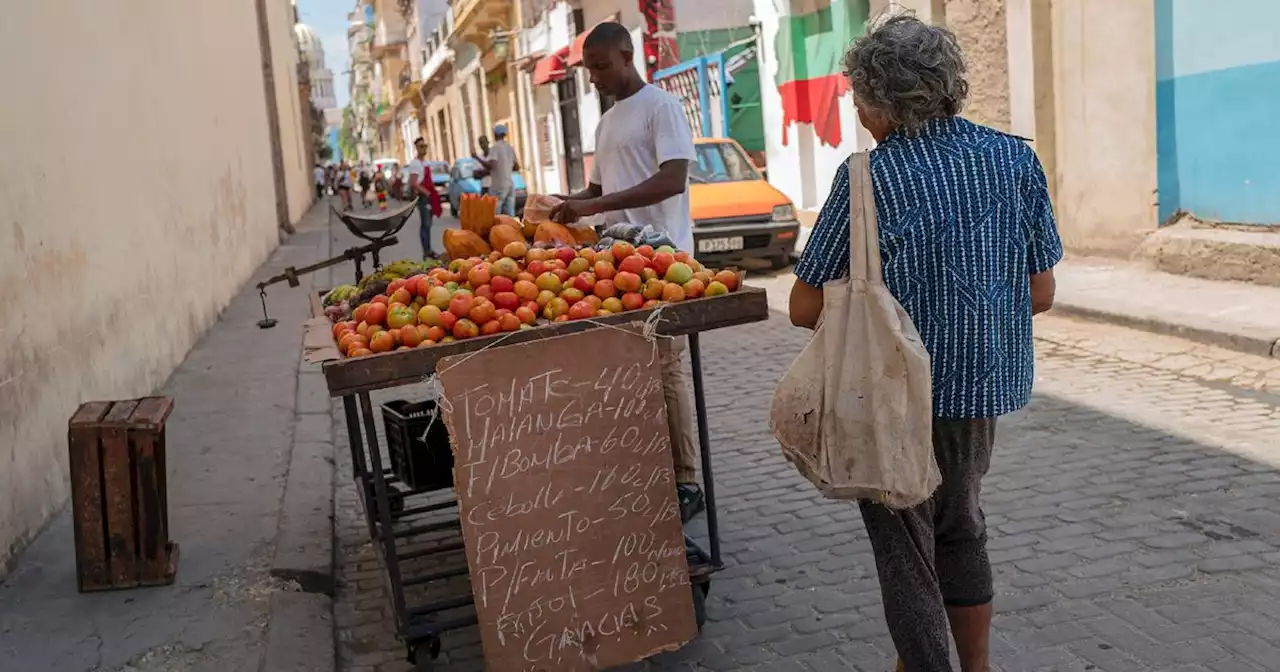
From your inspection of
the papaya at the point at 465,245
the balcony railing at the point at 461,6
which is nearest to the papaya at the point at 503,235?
the papaya at the point at 465,245

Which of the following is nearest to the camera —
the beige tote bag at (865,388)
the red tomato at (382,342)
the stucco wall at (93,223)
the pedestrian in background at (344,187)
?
the beige tote bag at (865,388)

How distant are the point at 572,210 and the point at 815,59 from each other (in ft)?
40.9

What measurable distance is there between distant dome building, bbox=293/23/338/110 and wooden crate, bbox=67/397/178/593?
276 feet

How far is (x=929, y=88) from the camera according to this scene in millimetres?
2488

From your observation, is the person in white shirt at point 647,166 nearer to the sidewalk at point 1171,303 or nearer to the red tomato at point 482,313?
the red tomato at point 482,313

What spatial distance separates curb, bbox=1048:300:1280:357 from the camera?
269 inches

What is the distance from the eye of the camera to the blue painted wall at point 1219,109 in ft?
28.2

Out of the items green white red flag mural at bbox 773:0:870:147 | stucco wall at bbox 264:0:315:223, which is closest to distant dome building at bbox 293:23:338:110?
stucco wall at bbox 264:0:315:223

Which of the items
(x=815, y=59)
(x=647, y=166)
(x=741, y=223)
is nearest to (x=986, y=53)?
(x=741, y=223)

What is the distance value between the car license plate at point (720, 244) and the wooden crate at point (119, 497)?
8.23 meters

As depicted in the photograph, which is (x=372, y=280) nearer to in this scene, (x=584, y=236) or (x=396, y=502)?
(x=584, y=236)

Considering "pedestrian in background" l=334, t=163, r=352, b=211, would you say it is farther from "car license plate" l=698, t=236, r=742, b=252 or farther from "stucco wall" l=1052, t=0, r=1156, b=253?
"stucco wall" l=1052, t=0, r=1156, b=253

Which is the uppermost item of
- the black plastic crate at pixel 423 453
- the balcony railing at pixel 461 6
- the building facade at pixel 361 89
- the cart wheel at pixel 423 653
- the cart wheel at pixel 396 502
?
the building facade at pixel 361 89

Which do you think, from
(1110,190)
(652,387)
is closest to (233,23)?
(1110,190)
